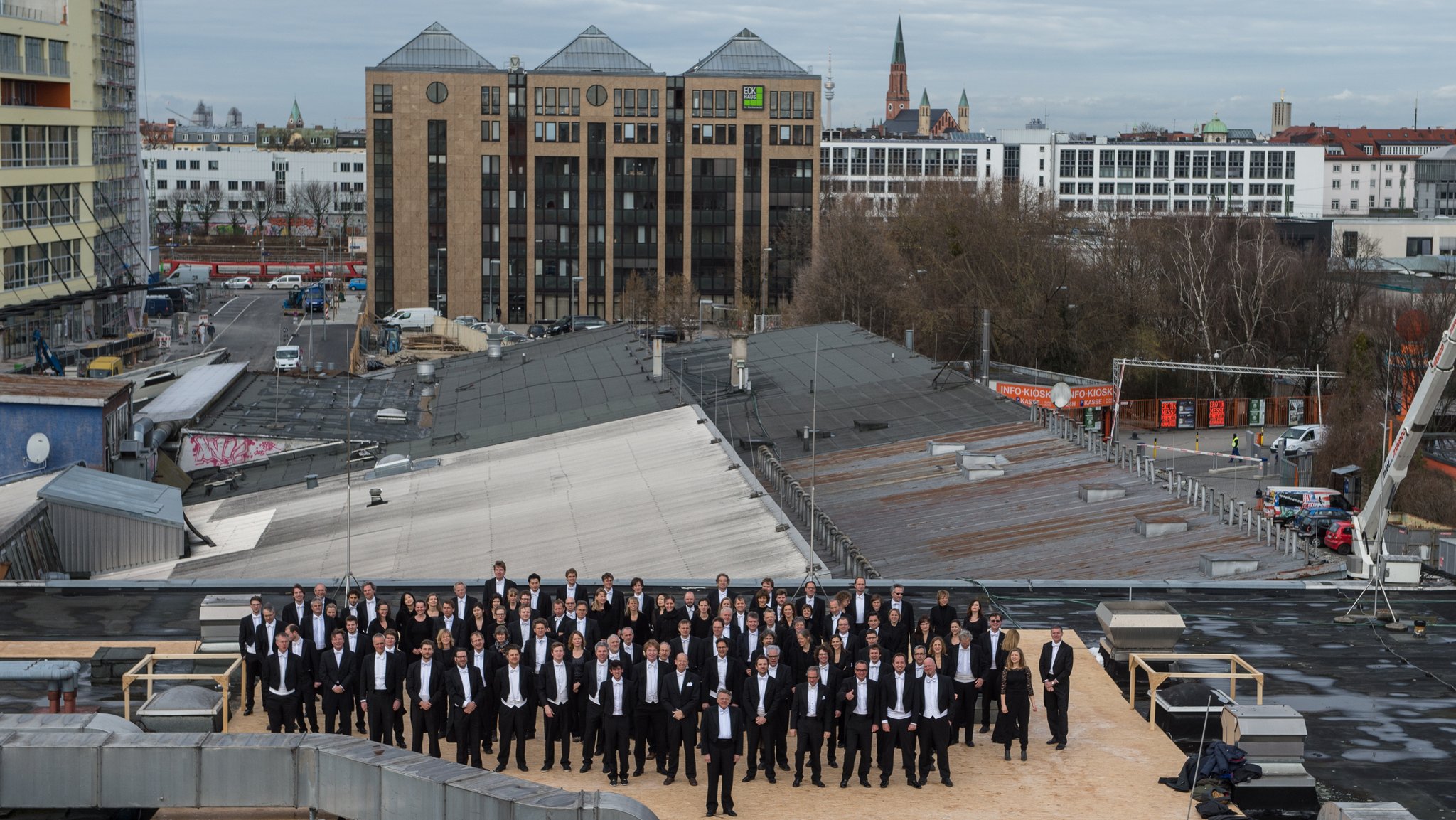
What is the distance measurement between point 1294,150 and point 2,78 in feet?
422

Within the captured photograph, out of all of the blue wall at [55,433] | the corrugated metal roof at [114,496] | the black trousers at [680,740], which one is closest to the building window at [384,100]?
the blue wall at [55,433]

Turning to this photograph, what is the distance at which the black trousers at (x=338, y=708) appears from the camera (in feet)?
53.5

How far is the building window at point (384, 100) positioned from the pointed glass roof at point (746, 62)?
19031mm

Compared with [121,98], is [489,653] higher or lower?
lower

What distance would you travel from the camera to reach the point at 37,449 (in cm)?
3697

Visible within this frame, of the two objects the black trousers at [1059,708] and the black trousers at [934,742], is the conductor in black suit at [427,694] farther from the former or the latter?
the black trousers at [1059,708]

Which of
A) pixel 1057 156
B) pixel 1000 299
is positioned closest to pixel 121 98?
pixel 1000 299

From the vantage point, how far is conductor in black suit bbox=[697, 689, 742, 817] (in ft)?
47.5

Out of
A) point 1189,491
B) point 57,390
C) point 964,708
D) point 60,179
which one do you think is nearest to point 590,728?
point 964,708

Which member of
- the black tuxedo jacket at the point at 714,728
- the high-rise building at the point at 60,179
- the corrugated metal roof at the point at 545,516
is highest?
the high-rise building at the point at 60,179

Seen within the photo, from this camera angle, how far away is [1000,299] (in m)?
83.2

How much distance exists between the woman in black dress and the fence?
43.9ft

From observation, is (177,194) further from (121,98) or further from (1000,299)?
(1000,299)

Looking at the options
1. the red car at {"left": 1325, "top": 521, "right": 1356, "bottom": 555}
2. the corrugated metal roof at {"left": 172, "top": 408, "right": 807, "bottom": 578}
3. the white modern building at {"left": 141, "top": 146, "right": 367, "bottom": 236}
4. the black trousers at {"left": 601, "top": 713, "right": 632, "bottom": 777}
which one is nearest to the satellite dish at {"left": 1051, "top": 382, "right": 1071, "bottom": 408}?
the red car at {"left": 1325, "top": 521, "right": 1356, "bottom": 555}
